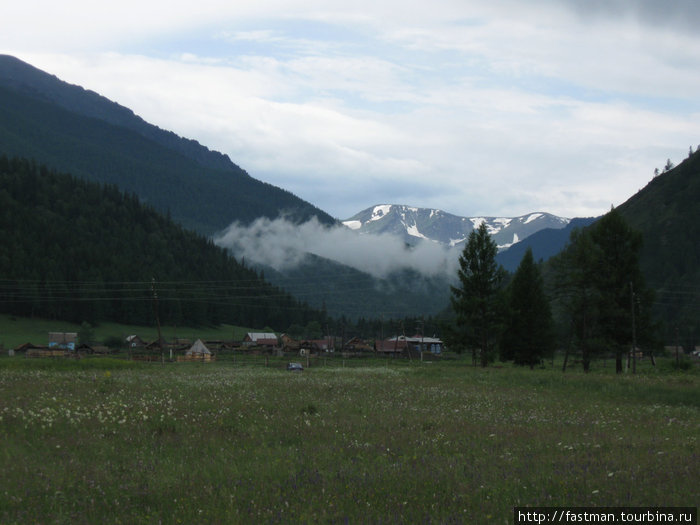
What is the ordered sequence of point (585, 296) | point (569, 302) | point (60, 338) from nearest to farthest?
point (585, 296), point (569, 302), point (60, 338)

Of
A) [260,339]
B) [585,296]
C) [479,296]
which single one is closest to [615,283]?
[585,296]

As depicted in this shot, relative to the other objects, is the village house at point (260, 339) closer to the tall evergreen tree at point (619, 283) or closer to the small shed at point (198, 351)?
the small shed at point (198, 351)

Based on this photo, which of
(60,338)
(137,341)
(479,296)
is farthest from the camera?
(137,341)

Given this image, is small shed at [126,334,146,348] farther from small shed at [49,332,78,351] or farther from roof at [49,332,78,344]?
roof at [49,332,78,344]

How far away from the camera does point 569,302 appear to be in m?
59.4

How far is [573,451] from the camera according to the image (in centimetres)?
1437

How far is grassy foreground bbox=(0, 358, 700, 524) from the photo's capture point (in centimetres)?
1022

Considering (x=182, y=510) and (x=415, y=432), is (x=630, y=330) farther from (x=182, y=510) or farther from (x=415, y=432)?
(x=182, y=510)

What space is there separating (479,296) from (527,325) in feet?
20.5

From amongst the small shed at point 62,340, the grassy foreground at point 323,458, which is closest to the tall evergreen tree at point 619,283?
the grassy foreground at point 323,458

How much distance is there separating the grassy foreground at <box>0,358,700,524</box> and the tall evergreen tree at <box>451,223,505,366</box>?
33475mm

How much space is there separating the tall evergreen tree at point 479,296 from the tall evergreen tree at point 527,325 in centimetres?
266

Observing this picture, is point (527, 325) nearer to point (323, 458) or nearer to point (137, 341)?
point (323, 458)

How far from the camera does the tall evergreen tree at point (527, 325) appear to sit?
203ft
